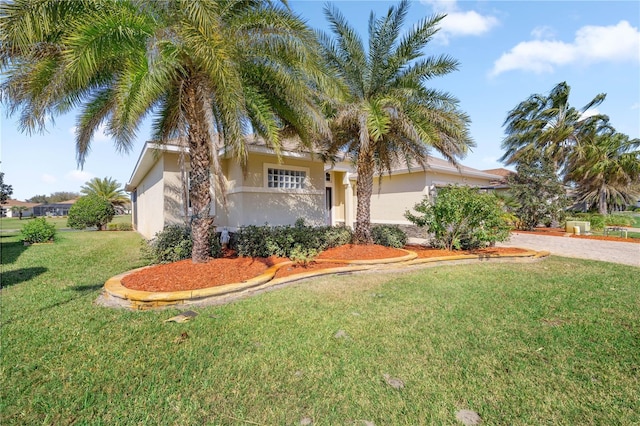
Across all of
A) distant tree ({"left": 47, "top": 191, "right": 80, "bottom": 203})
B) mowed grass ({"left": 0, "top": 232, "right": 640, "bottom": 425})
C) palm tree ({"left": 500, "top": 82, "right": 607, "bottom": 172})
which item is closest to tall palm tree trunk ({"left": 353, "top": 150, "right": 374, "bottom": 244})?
mowed grass ({"left": 0, "top": 232, "right": 640, "bottom": 425})

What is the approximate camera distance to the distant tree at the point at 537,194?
17.4 meters

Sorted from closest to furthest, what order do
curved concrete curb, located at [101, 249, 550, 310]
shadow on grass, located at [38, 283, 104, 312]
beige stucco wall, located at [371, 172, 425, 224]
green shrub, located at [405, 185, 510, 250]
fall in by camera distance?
curved concrete curb, located at [101, 249, 550, 310] → shadow on grass, located at [38, 283, 104, 312] → green shrub, located at [405, 185, 510, 250] → beige stucco wall, located at [371, 172, 425, 224]

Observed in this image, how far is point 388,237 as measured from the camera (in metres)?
10.6

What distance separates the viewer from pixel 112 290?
553 centimetres

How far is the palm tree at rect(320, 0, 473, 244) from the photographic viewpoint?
8.61 m

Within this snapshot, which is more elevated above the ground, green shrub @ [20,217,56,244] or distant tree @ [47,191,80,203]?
distant tree @ [47,191,80,203]

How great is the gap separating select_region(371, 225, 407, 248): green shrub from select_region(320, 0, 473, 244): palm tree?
3169mm

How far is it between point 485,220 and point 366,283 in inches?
207

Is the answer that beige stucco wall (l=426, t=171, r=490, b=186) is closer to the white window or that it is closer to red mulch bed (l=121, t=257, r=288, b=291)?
the white window

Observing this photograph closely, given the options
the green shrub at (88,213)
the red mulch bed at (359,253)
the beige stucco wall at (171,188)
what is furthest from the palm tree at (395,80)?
the green shrub at (88,213)

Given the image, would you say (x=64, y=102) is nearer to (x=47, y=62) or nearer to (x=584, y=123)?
(x=47, y=62)

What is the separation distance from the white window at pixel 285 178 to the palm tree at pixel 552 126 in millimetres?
15832

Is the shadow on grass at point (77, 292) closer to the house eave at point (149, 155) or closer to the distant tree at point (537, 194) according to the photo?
the house eave at point (149, 155)

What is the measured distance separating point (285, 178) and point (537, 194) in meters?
15.9
